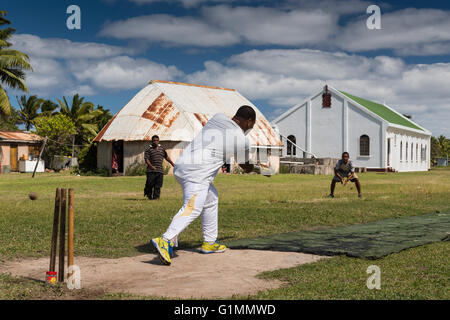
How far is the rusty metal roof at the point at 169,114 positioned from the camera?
32406 mm

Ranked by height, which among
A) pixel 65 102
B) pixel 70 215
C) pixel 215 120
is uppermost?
pixel 65 102

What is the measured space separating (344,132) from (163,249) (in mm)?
39983

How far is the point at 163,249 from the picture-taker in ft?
20.4

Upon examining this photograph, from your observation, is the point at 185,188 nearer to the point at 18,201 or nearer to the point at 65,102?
the point at 18,201

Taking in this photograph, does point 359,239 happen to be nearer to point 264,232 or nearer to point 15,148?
point 264,232

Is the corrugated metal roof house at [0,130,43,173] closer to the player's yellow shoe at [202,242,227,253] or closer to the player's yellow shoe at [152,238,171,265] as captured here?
the player's yellow shoe at [202,242,227,253]

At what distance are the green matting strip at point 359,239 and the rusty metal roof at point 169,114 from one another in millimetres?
22900

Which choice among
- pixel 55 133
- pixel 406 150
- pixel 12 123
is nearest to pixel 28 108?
pixel 12 123

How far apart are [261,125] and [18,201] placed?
2541 cm

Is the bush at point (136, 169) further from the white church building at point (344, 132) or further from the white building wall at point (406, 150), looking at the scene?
the white building wall at point (406, 150)

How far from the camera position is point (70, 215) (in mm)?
5145

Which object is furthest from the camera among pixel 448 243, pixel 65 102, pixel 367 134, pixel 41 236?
pixel 65 102

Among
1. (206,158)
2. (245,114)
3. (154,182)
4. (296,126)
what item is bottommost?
(154,182)
